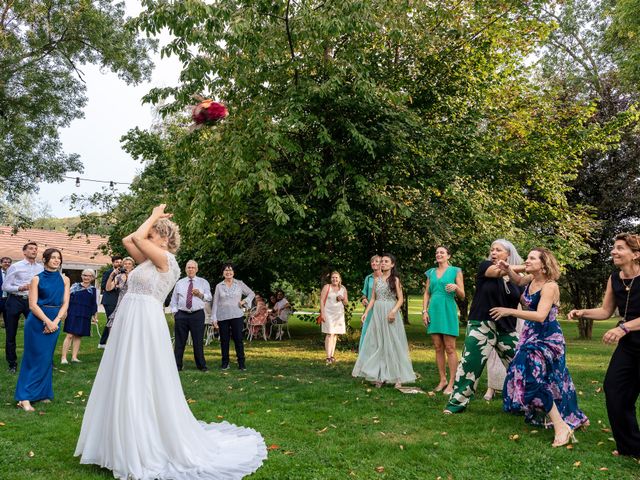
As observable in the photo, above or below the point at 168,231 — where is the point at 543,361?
below

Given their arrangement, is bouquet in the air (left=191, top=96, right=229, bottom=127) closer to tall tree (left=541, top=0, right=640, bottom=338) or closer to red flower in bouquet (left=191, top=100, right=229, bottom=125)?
red flower in bouquet (left=191, top=100, right=229, bottom=125)

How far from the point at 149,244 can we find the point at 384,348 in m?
5.44

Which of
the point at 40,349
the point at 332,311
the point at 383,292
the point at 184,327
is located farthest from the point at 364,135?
the point at 40,349

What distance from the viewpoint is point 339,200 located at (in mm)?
11961

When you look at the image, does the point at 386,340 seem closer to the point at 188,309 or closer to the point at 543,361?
the point at 543,361

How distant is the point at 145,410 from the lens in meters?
4.55

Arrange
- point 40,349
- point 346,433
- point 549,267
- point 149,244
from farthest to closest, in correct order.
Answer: point 40,349 → point 346,433 → point 549,267 → point 149,244

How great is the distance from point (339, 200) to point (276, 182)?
1.61 metres

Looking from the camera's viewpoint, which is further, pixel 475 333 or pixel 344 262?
pixel 344 262

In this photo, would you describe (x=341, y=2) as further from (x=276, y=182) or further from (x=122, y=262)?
(x=122, y=262)

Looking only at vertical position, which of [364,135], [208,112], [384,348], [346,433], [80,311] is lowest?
[346,433]

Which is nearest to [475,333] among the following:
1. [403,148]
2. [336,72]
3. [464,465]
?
[464,465]

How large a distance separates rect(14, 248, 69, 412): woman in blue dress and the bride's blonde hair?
3.06 meters

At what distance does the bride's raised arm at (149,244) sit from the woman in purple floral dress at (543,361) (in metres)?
3.60
